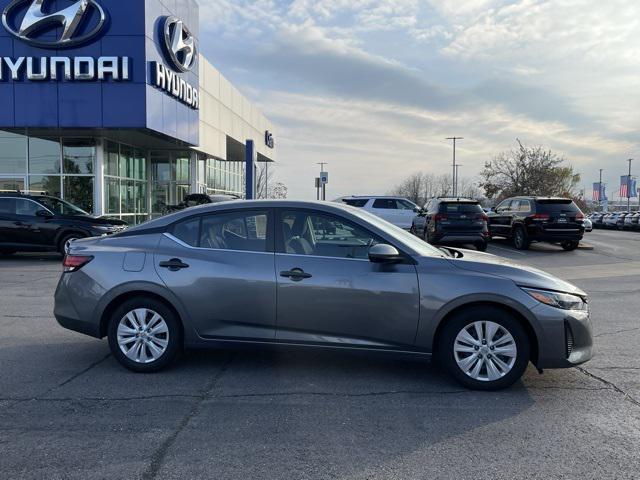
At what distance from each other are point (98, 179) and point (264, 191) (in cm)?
2987

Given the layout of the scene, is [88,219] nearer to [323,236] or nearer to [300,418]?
[323,236]

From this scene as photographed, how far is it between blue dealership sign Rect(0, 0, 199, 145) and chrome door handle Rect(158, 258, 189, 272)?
13.4 metres

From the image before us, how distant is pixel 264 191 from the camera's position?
48719 millimetres

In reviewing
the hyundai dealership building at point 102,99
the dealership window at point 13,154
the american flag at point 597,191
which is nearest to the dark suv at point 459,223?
the hyundai dealership building at point 102,99

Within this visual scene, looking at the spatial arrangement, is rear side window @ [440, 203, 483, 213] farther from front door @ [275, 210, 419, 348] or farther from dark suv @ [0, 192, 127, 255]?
front door @ [275, 210, 419, 348]

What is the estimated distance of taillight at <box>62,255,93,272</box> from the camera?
16.7ft

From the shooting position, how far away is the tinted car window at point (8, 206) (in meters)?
14.0

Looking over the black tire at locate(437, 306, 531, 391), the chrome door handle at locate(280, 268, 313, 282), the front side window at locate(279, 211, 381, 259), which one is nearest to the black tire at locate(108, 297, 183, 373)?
the chrome door handle at locate(280, 268, 313, 282)

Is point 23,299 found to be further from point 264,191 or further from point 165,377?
point 264,191

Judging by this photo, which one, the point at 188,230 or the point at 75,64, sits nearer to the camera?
the point at 188,230

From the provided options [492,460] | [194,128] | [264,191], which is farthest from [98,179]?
[264,191]

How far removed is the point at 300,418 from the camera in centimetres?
401

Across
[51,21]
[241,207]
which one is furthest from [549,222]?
[51,21]

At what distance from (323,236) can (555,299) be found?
2.03 metres
